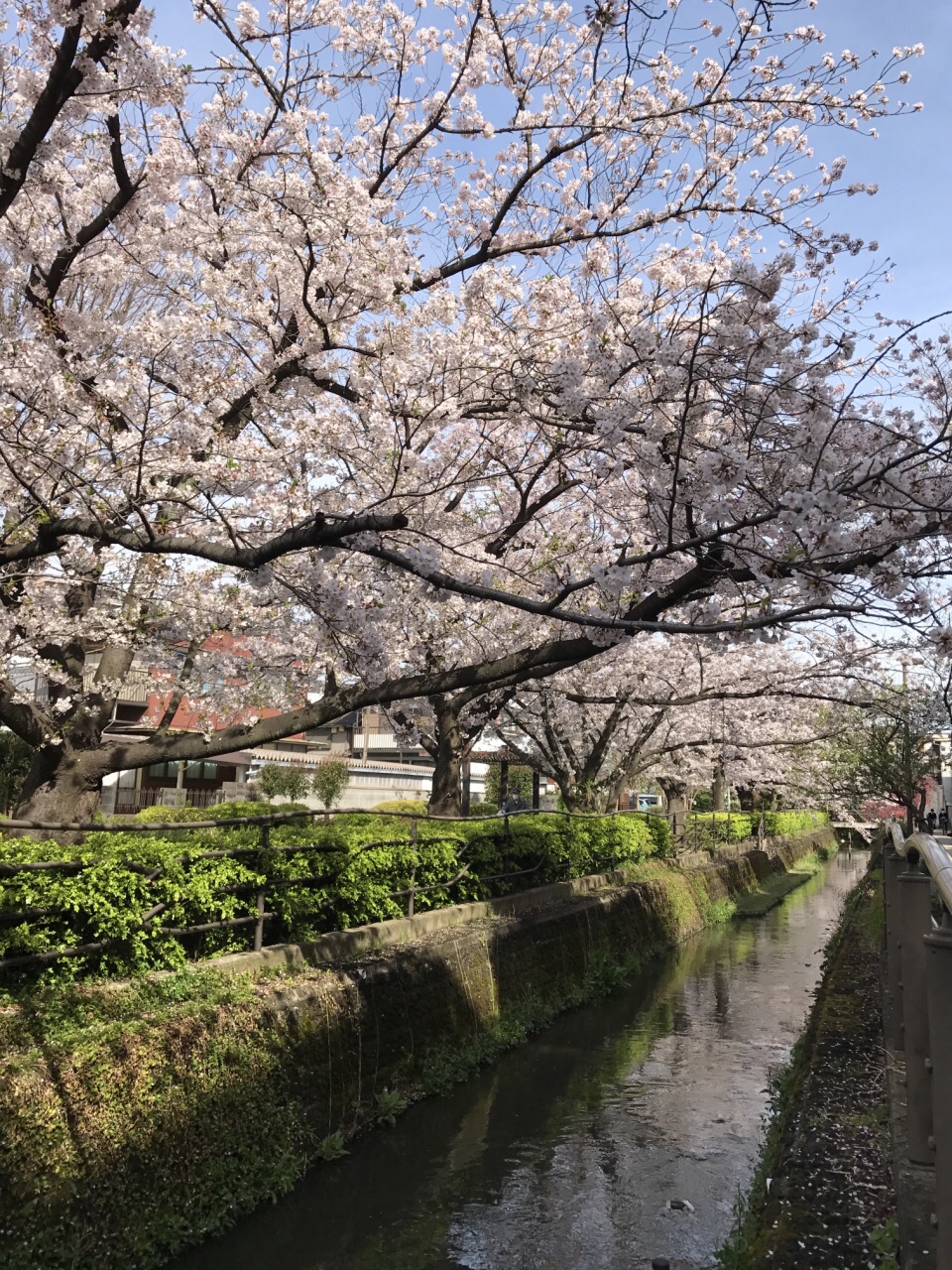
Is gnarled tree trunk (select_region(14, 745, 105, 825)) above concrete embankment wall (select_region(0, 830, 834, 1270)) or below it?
above

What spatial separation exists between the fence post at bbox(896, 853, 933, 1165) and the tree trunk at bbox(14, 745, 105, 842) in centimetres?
644

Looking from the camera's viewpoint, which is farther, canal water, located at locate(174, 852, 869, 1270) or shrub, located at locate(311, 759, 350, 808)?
shrub, located at locate(311, 759, 350, 808)

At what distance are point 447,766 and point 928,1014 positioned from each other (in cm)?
1018

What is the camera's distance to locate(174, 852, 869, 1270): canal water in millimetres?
5586

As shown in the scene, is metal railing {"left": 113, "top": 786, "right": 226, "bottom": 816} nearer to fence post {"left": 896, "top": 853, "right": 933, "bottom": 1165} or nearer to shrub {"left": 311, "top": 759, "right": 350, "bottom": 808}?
shrub {"left": 311, "top": 759, "right": 350, "bottom": 808}

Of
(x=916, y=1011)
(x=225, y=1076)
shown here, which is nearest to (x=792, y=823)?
(x=225, y=1076)

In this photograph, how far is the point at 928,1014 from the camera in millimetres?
3238

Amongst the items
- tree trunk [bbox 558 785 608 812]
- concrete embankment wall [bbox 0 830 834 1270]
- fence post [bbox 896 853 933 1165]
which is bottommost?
concrete embankment wall [bbox 0 830 834 1270]

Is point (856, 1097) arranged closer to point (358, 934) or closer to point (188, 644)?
point (358, 934)

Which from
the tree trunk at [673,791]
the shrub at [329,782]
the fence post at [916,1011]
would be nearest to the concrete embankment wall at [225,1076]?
the fence post at [916,1011]

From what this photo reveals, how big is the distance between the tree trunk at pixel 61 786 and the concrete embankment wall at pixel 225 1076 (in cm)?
227

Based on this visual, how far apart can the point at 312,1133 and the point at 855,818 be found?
48162mm

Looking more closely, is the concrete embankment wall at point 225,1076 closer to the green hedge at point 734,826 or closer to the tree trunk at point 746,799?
the green hedge at point 734,826

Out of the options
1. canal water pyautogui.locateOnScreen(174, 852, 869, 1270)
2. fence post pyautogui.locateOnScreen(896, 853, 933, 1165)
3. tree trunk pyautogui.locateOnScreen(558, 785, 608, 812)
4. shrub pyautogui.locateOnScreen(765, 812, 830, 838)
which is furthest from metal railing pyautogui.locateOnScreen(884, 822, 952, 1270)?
shrub pyautogui.locateOnScreen(765, 812, 830, 838)
